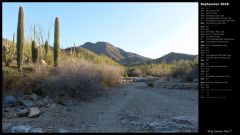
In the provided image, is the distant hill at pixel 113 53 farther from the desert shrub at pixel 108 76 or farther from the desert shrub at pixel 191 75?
the desert shrub at pixel 191 75

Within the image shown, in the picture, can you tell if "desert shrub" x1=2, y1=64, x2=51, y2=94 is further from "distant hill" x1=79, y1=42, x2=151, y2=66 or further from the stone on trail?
"distant hill" x1=79, y1=42, x2=151, y2=66

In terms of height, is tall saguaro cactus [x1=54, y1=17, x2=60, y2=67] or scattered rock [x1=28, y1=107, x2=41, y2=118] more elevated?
tall saguaro cactus [x1=54, y1=17, x2=60, y2=67]

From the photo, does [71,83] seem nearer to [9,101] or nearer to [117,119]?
[9,101]

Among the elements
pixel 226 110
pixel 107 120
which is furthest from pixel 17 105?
pixel 226 110

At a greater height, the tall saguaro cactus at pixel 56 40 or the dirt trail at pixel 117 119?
the tall saguaro cactus at pixel 56 40

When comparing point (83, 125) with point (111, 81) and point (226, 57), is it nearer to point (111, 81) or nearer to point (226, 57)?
point (226, 57)

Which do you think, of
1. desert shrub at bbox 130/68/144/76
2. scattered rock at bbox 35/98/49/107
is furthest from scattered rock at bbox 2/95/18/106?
desert shrub at bbox 130/68/144/76

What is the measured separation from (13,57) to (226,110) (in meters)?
17.3

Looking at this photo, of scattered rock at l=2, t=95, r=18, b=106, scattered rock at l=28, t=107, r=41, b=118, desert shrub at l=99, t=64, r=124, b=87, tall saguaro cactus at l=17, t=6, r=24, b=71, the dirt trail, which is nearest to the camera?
the dirt trail

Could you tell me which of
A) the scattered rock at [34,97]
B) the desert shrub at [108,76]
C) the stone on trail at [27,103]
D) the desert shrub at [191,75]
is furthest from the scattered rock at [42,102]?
the desert shrub at [191,75]

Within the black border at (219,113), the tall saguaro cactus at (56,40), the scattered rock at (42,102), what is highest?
the tall saguaro cactus at (56,40)

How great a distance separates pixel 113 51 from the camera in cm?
8769

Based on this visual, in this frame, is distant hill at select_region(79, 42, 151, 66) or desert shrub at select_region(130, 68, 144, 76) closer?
desert shrub at select_region(130, 68, 144, 76)

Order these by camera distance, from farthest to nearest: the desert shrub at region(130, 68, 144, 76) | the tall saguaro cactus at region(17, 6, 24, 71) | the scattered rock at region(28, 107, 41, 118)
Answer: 1. the desert shrub at region(130, 68, 144, 76)
2. the tall saguaro cactus at region(17, 6, 24, 71)
3. the scattered rock at region(28, 107, 41, 118)
